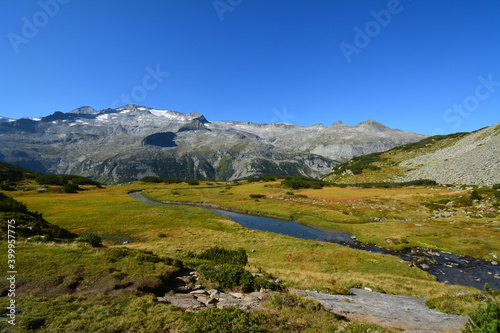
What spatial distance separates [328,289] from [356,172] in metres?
135

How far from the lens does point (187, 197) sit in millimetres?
95438

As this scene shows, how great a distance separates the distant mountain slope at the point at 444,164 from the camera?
83.1 metres

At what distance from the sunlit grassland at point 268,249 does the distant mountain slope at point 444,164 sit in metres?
75.5

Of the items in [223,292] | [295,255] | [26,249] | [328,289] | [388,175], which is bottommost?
[295,255]

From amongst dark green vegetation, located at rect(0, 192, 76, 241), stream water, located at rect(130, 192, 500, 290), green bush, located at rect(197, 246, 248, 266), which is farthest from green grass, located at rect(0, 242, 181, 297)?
stream water, located at rect(130, 192, 500, 290)

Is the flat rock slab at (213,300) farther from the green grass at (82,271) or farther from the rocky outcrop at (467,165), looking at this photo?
the rocky outcrop at (467,165)

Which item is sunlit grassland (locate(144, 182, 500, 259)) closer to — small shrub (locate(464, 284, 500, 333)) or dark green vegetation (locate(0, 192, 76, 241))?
small shrub (locate(464, 284, 500, 333))

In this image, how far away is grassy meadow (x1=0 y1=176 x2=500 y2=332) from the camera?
34.2 ft

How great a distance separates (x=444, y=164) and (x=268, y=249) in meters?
115

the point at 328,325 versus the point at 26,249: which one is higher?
the point at 26,249

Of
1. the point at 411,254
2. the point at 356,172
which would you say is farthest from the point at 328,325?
the point at 356,172

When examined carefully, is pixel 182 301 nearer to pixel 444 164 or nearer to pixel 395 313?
pixel 395 313

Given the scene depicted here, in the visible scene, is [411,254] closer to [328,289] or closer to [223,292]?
[328,289]

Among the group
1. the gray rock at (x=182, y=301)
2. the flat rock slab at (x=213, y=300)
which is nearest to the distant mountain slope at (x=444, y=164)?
the flat rock slab at (x=213, y=300)
